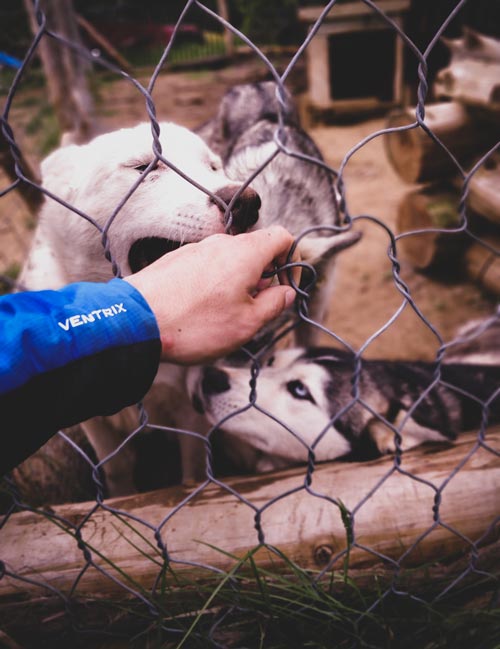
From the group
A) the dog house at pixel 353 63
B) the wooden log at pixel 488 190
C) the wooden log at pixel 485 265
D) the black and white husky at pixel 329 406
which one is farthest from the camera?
the dog house at pixel 353 63

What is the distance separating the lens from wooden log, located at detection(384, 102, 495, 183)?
12.2ft

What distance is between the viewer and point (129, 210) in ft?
5.20

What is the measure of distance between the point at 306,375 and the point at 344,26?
6181 mm

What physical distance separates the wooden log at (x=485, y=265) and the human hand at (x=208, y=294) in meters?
3.25

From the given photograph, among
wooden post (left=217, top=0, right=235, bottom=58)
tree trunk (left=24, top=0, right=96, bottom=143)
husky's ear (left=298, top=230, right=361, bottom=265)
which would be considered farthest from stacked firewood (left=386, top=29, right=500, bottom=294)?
wooden post (left=217, top=0, right=235, bottom=58)

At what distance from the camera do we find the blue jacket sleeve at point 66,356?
2.89 ft

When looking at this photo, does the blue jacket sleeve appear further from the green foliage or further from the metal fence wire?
the green foliage

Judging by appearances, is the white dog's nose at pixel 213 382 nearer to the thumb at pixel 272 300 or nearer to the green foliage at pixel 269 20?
the thumb at pixel 272 300

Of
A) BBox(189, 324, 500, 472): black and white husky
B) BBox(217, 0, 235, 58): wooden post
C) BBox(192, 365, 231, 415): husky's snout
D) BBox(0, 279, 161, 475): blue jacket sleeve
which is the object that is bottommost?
BBox(189, 324, 500, 472): black and white husky

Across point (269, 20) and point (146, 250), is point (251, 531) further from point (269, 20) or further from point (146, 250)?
point (269, 20)

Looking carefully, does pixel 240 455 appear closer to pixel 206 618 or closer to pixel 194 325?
pixel 206 618

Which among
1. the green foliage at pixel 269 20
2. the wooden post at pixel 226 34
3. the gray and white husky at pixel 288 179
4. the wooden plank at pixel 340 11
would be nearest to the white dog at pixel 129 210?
the gray and white husky at pixel 288 179

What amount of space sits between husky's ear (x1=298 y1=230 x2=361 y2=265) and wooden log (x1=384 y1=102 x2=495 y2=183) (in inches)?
75.2

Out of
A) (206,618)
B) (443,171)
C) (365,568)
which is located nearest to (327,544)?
(365,568)
